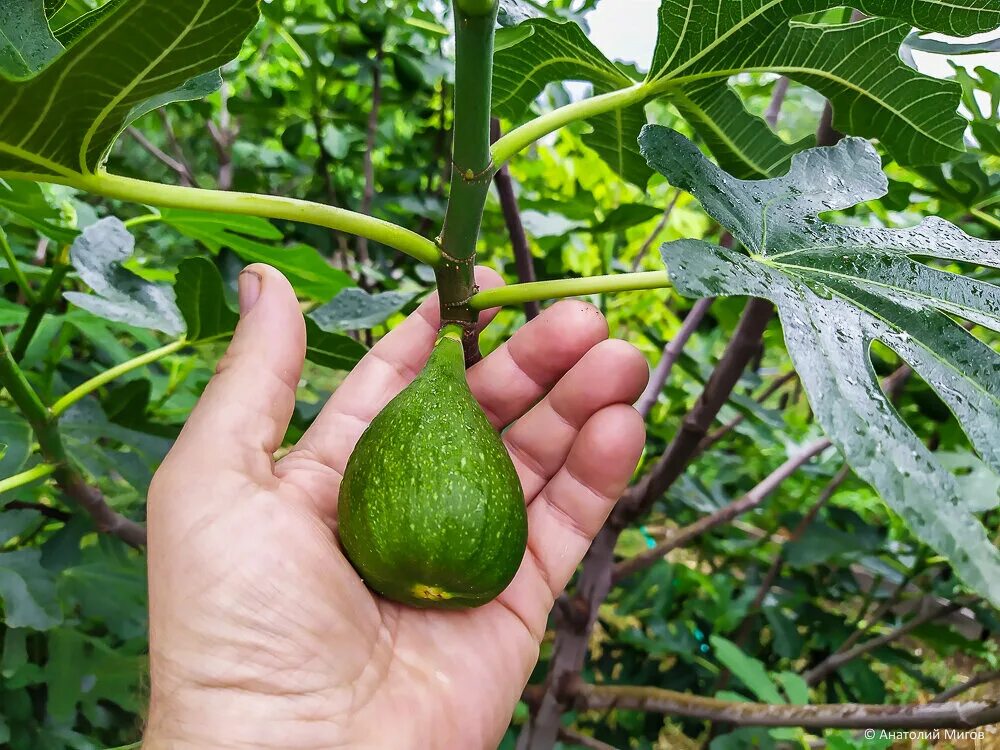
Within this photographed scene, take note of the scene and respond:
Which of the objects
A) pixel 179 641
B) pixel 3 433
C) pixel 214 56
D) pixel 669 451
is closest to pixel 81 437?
pixel 3 433

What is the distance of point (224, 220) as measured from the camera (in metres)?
1.08

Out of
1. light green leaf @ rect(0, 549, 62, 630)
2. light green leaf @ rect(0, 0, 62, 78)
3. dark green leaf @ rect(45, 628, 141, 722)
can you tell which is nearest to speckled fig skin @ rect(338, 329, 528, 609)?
light green leaf @ rect(0, 0, 62, 78)

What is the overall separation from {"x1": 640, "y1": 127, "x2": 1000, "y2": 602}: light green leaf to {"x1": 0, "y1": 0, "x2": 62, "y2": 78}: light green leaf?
0.57 metres

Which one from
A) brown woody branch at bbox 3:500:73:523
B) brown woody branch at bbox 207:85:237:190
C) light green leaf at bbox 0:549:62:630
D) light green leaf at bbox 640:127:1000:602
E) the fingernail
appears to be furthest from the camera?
brown woody branch at bbox 207:85:237:190

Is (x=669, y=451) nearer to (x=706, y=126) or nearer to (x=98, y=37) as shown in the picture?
(x=706, y=126)

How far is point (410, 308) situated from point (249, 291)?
1.94 feet

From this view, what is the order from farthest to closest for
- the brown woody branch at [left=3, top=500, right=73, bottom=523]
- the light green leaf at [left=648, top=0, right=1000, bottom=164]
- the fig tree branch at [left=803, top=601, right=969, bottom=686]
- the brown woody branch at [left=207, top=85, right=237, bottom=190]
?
the brown woody branch at [left=207, top=85, right=237, bottom=190]
the fig tree branch at [left=803, top=601, right=969, bottom=686]
the brown woody branch at [left=3, top=500, right=73, bottom=523]
the light green leaf at [left=648, top=0, right=1000, bottom=164]

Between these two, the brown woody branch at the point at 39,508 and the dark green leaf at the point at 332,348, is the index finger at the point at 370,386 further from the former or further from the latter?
the brown woody branch at the point at 39,508

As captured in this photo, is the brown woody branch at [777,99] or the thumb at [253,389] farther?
the brown woody branch at [777,99]

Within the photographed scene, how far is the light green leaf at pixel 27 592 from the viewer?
993mm

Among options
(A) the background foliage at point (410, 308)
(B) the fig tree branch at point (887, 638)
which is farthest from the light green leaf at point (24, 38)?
(B) the fig tree branch at point (887, 638)

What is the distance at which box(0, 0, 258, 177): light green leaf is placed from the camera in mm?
493

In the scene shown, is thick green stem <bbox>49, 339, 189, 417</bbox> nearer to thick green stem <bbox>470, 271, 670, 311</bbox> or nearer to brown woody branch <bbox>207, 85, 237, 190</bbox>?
thick green stem <bbox>470, 271, 670, 311</bbox>

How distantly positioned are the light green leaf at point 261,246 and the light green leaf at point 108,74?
1.57ft
